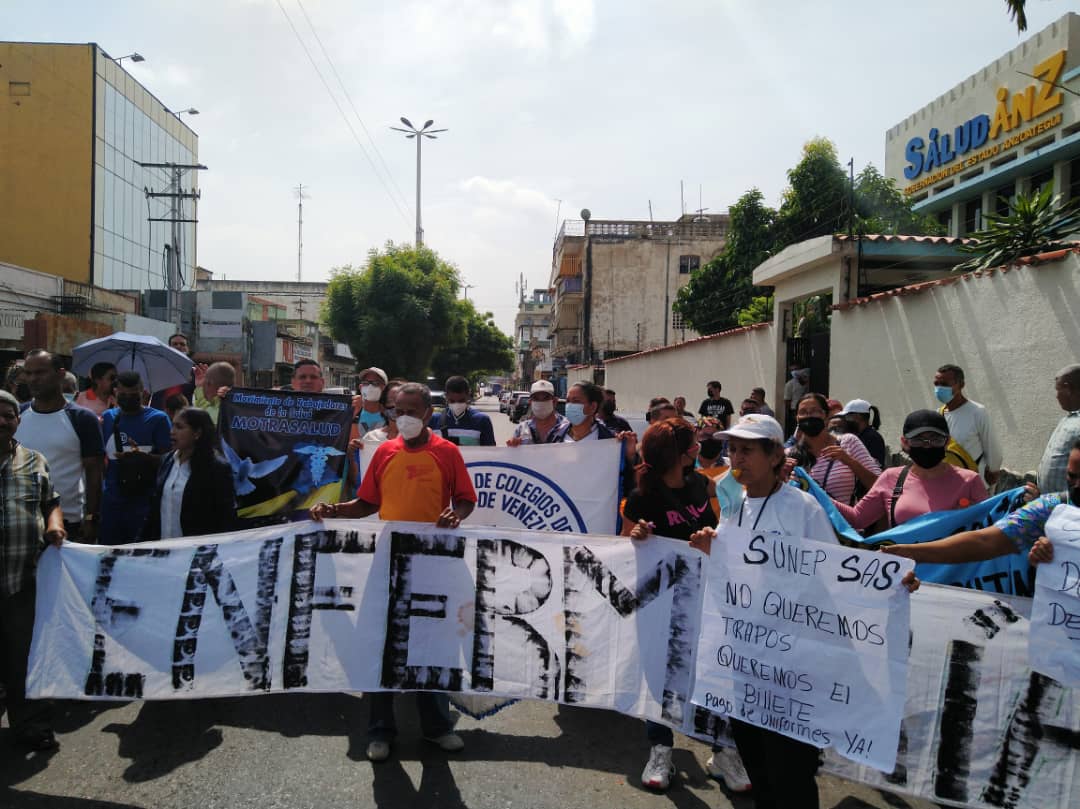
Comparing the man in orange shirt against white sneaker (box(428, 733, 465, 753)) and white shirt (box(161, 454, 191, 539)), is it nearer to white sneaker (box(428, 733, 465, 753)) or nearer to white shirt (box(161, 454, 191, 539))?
white sneaker (box(428, 733, 465, 753))

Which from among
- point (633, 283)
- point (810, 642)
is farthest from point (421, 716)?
point (633, 283)

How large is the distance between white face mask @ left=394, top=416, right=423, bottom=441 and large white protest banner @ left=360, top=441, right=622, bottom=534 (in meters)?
1.83

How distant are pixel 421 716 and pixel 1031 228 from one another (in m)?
9.49

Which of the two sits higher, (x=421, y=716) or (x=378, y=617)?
(x=378, y=617)

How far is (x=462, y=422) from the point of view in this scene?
6.86m

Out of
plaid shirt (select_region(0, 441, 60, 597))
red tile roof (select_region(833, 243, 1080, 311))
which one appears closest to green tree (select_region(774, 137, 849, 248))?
red tile roof (select_region(833, 243, 1080, 311))

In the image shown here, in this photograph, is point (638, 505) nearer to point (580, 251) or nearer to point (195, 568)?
point (195, 568)

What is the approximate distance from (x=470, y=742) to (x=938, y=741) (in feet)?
7.11

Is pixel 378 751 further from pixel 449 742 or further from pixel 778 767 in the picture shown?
pixel 778 767

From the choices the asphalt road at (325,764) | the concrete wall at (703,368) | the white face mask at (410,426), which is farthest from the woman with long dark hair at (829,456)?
the concrete wall at (703,368)

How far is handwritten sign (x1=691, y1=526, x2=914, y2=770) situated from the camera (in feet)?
9.71

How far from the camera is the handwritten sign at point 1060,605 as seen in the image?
9.41 feet

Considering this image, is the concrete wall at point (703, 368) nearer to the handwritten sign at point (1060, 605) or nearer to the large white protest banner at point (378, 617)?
the large white protest banner at point (378, 617)

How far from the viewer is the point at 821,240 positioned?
13.5 m
